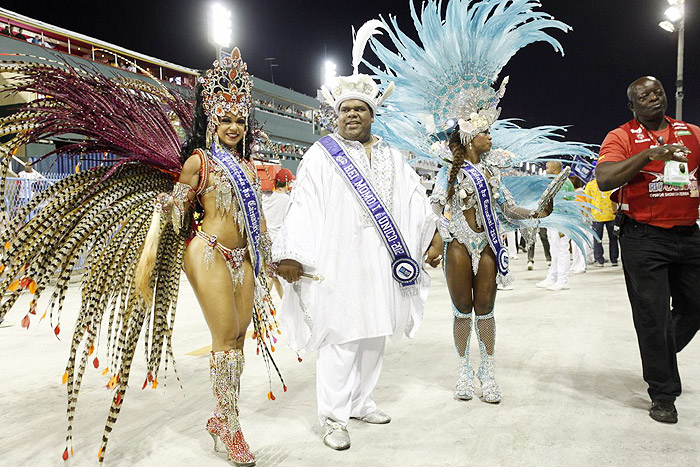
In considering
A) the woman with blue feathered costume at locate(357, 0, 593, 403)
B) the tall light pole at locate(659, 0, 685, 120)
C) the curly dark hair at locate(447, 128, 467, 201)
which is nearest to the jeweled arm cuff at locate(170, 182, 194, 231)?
the woman with blue feathered costume at locate(357, 0, 593, 403)

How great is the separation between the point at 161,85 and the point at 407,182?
1.58 m

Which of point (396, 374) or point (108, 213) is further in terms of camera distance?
point (396, 374)

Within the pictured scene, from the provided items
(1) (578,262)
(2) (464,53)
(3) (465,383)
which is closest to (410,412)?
(3) (465,383)

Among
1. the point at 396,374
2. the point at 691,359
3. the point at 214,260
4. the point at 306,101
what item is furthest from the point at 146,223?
the point at 306,101

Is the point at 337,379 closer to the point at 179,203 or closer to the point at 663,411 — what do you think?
the point at 179,203

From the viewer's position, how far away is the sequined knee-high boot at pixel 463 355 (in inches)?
138

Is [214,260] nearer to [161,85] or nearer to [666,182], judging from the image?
[161,85]

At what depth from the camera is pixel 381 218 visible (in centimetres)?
296

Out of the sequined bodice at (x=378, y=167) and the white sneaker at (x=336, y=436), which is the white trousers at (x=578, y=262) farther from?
the white sneaker at (x=336, y=436)

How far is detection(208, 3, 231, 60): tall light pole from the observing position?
34.2 feet

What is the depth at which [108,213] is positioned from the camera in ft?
8.62

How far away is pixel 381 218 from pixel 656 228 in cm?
162

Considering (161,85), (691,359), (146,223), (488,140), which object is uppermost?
(161,85)

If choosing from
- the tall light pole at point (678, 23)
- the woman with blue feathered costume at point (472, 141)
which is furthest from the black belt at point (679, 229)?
the tall light pole at point (678, 23)
